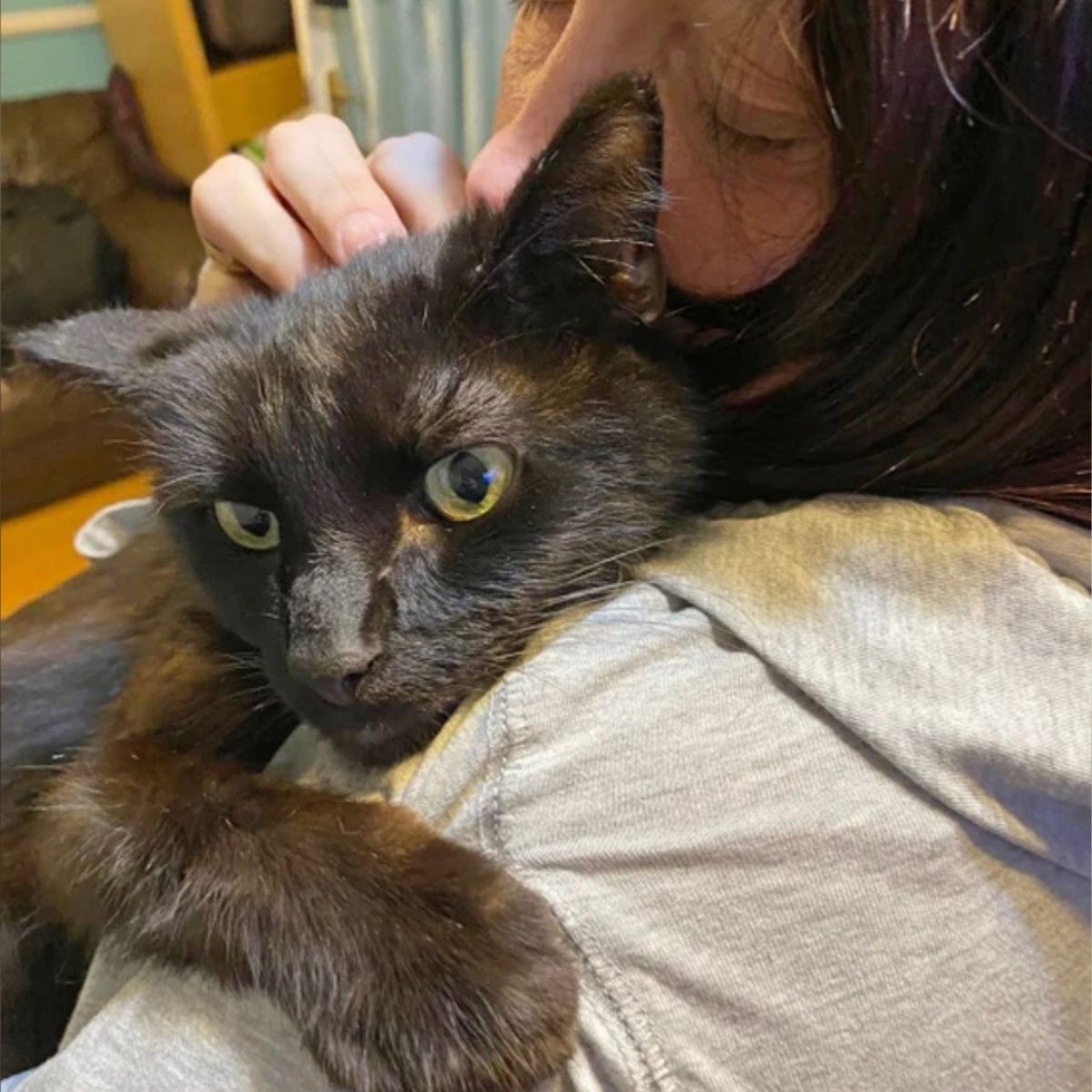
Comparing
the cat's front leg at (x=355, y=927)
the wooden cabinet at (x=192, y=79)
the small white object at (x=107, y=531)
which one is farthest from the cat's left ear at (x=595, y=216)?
the small white object at (x=107, y=531)

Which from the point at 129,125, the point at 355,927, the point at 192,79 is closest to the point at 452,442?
the point at 355,927

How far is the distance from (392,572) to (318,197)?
→ 0.44 metres

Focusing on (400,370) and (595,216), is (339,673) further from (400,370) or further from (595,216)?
(595,216)

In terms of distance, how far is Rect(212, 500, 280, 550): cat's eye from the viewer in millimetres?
814

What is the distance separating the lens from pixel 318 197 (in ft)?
3.34

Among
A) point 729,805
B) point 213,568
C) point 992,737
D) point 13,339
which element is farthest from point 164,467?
point 992,737

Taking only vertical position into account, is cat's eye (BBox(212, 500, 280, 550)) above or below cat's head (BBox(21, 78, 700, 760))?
below

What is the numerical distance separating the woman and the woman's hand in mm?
331

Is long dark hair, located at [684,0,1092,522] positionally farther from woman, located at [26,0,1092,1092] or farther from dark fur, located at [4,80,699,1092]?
dark fur, located at [4,80,699,1092]

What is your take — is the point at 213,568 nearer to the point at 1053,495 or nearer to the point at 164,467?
the point at 164,467

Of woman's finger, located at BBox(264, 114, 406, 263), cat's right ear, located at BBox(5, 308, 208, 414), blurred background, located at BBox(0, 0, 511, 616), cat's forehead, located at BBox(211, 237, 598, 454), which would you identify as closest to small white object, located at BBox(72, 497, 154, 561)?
blurred background, located at BBox(0, 0, 511, 616)

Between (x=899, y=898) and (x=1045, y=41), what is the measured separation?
1.43ft

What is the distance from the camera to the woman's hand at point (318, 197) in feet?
3.27

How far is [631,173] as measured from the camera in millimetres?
714
